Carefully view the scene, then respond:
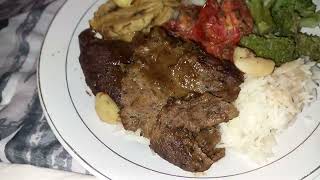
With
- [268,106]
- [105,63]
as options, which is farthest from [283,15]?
[105,63]

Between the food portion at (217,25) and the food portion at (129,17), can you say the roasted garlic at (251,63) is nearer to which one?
the food portion at (217,25)

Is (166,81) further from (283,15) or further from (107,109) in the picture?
(283,15)

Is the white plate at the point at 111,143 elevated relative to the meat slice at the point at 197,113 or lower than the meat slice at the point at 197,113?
lower

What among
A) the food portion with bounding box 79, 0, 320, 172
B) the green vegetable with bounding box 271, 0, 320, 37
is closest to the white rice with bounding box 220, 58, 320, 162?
the food portion with bounding box 79, 0, 320, 172

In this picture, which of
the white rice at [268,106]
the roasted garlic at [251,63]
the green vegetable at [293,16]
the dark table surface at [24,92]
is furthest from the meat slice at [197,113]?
the green vegetable at [293,16]

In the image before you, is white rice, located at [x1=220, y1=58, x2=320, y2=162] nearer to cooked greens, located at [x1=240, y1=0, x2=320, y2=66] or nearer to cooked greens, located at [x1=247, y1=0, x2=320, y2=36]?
cooked greens, located at [x1=240, y1=0, x2=320, y2=66]

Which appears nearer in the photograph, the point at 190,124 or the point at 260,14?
the point at 190,124

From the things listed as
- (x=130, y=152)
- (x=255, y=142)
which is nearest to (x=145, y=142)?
(x=130, y=152)
